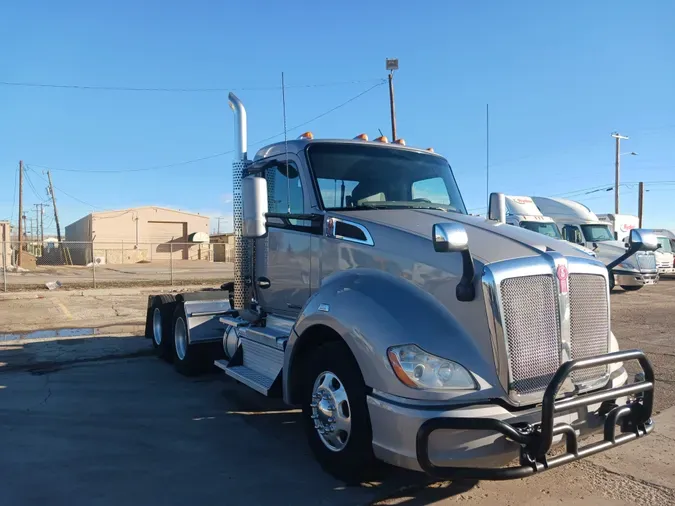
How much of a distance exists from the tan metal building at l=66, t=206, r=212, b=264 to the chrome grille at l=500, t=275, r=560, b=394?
166 ft

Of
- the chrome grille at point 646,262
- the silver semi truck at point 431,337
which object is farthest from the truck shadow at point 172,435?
→ the chrome grille at point 646,262

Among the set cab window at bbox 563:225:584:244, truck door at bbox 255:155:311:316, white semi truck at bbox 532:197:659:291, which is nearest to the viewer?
truck door at bbox 255:155:311:316

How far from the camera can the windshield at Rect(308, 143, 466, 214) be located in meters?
4.69

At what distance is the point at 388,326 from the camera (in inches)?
129

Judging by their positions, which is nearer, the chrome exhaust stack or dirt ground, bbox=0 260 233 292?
the chrome exhaust stack

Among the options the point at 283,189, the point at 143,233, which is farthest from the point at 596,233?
the point at 143,233

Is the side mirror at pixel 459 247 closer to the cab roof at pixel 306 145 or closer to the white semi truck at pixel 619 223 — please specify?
the cab roof at pixel 306 145

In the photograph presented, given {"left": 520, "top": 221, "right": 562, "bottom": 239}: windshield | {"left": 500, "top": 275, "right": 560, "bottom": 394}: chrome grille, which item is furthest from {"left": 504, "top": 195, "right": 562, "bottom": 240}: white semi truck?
{"left": 500, "top": 275, "right": 560, "bottom": 394}: chrome grille

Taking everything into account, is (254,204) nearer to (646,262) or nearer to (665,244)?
(646,262)

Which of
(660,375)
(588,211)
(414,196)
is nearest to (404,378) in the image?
(414,196)

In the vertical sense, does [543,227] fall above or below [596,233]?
above

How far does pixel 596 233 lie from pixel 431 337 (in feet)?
64.9

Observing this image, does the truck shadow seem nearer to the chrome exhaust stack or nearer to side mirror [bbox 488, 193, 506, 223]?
the chrome exhaust stack

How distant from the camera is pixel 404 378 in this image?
10.2ft
